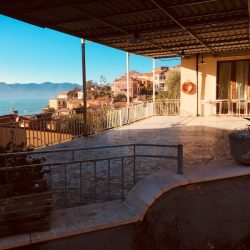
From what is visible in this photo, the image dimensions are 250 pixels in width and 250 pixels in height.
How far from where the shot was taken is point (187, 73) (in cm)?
1562

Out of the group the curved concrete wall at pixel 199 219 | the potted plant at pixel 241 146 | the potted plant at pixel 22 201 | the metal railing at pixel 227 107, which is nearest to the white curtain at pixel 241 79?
the metal railing at pixel 227 107

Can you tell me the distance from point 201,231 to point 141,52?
33.8 ft

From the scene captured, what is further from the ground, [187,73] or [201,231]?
[187,73]

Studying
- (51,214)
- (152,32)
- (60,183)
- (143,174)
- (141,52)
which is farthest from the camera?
(141,52)

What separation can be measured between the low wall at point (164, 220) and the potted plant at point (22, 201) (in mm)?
153

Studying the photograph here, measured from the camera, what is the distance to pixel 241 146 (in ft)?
17.4

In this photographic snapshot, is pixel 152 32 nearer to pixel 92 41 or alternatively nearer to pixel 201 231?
pixel 92 41

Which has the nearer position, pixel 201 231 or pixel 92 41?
pixel 201 231

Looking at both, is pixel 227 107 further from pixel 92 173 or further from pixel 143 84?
pixel 143 84

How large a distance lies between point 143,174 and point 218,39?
7.31m

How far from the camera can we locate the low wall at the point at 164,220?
373 centimetres

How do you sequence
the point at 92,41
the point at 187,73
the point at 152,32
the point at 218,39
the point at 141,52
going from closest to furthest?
the point at 152,32, the point at 92,41, the point at 218,39, the point at 141,52, the point at 187,73

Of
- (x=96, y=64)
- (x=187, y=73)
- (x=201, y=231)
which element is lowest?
(x=201, y=231)

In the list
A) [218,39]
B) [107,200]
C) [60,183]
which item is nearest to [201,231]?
[107,200]
